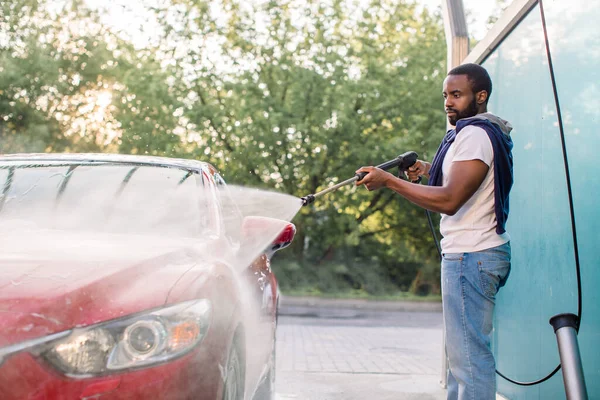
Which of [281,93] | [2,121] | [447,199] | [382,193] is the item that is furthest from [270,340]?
[2,121]

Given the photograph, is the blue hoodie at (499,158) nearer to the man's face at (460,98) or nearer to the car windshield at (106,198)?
the man's face at (460,98)

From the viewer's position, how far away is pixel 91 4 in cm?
2086

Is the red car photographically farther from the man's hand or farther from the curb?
the curb

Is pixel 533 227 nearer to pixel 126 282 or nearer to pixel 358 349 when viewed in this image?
pixel 126 282

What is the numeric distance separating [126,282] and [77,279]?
0.50ft

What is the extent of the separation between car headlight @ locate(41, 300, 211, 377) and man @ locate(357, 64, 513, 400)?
1345 millimetres

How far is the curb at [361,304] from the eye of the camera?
57.3ft

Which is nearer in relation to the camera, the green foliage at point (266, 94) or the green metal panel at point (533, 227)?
the green metal panel at point (533, 227)

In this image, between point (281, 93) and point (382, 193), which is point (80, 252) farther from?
point (382, 193)

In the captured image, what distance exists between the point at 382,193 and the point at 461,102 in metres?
16.7

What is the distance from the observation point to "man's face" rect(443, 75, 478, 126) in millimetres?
3439

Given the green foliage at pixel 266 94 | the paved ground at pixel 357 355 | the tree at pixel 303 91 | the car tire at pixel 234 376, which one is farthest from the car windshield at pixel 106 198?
the tree at pixel 303 91

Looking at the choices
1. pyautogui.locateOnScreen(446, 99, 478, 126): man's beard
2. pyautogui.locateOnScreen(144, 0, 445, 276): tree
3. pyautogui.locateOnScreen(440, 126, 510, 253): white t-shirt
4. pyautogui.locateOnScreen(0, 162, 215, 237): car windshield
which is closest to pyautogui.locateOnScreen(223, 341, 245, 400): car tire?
pyautogui.locateOnScreen(0, 162, 215, 237): car windshield

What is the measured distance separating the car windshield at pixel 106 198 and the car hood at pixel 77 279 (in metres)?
0.36
